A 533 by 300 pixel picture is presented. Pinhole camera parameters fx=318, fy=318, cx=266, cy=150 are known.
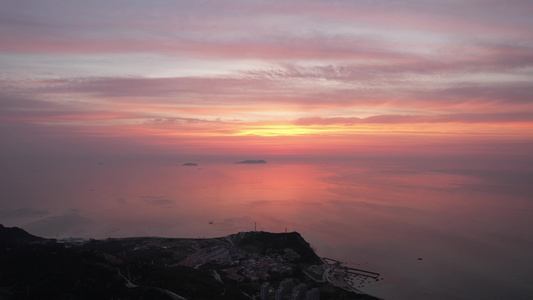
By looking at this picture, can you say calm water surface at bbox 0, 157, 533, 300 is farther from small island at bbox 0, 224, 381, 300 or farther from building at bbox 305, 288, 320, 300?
building at bbox 305, 288, 320, 300

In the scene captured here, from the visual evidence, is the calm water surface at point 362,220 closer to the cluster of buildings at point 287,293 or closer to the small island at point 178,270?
the small island at point 178,270

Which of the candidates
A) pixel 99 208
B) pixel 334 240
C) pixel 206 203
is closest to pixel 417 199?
pixel 334 240

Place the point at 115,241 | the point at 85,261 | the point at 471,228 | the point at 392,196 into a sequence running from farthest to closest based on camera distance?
1. the point at 392,196
2. the point at 471,228
3. the point at 115,241
4. the point at 85,261

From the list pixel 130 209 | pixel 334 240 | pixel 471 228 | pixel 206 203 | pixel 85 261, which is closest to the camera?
pixel 85 261

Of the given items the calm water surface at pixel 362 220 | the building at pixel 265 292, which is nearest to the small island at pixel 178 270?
the building at pixel 265 292

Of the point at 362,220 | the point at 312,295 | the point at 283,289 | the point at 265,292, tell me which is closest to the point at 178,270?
the point at 265,292

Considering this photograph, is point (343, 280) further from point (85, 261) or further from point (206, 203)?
point (206, 203)

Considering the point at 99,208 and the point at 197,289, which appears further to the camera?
the point at 99,208

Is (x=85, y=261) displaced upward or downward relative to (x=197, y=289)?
upward
